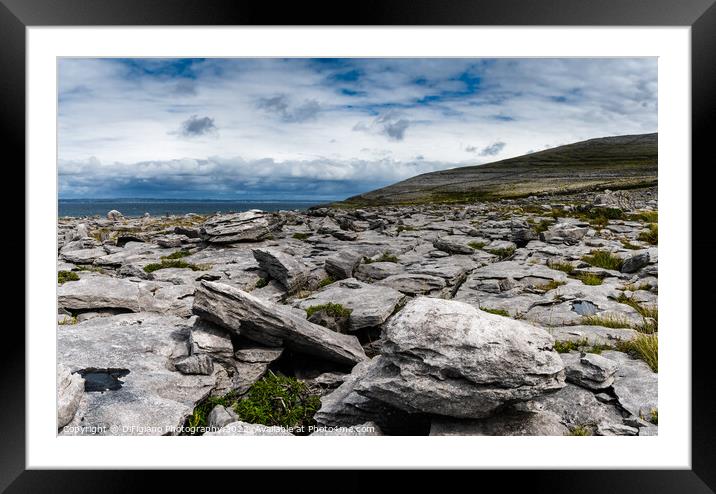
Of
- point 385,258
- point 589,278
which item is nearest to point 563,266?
point 589,278

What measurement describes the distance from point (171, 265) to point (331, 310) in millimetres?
5537

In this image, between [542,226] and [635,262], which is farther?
[542,226]

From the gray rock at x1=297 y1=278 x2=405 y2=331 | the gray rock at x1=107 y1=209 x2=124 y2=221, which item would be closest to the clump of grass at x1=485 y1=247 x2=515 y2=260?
the gray rock at x1=297 y1=278 x2=405 y2=331

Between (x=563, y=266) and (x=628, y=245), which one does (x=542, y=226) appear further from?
(x=628, y=245)

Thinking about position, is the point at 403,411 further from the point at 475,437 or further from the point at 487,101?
the point at 487,101

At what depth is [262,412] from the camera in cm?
691

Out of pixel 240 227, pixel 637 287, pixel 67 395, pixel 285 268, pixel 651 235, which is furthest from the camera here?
pixel 240 227

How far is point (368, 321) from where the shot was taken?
967cm

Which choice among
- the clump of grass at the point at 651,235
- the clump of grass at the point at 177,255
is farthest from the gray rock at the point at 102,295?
the clump of grass at the point at 651,235

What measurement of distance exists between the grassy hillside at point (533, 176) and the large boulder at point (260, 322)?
4050 mm

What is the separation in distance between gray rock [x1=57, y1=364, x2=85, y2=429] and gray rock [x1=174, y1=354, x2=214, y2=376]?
1485mm

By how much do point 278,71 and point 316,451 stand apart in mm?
7702
